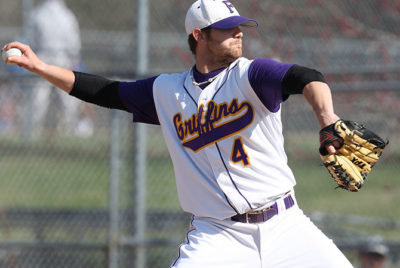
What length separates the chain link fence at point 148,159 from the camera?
6.12 metres

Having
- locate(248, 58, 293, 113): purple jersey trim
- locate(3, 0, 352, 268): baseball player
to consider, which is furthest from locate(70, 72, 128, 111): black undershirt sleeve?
locate(248, 58, 293, 113): purple jersey trim

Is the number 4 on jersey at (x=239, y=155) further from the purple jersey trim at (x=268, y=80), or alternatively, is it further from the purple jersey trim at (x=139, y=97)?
the purple jersey trim at (x=139, y=97)

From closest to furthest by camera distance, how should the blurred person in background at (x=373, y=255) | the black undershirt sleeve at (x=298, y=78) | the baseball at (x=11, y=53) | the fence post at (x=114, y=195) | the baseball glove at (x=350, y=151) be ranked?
the baseball glove at (x=350, y=151)
the black undershirt sleeve at (x=298, y=78)
the baseball at (x=11, y=53)
the blurred person in background at (x=373, y=255)
the fence post at (x=114, y=195)

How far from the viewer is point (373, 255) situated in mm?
5770

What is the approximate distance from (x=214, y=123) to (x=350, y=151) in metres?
0.83

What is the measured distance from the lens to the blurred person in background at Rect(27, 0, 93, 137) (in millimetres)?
6309

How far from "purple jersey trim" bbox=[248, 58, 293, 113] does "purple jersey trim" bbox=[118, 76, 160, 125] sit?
2.61 ft

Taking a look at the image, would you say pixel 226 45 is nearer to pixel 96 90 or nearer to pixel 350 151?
pixel 96 90

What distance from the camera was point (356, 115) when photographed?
22.1 ft

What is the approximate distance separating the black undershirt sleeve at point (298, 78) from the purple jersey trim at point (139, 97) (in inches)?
40.4

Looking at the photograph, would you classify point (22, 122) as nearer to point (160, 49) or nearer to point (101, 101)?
point (101, 101)

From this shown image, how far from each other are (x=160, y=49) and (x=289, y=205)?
5902 millimetres

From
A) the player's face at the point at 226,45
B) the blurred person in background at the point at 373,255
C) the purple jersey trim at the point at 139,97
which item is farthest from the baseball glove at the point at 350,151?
the blurred person in background at the point at 373,255

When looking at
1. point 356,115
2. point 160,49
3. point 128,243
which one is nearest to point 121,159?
point 128,243
